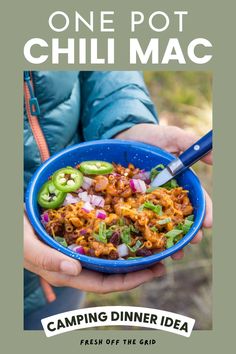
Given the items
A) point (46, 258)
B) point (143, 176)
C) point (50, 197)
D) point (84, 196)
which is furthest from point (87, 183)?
point (46, 258)

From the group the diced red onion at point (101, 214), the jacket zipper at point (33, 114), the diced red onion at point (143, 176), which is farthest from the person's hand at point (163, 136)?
the diced red onion at point (101, 214)

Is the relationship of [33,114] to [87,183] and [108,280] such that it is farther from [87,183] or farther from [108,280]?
[108,280]

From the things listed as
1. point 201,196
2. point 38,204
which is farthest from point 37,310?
point 201,196

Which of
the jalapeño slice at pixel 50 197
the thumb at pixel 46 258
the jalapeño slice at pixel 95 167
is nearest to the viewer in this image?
the thumb at pixel 46 258

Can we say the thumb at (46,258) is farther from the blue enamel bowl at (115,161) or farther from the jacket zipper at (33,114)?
the jacket zipper at (33,114)

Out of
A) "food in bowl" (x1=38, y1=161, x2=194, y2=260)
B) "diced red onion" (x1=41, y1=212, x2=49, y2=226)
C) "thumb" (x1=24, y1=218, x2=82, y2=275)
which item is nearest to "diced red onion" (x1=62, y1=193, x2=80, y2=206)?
"food in bowl" (x1=38, y1=161, x2=194, y2=260)

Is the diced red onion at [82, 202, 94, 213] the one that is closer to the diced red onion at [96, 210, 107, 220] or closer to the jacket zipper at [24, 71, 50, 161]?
the diced red onion at [96, 210, 107, 220]
